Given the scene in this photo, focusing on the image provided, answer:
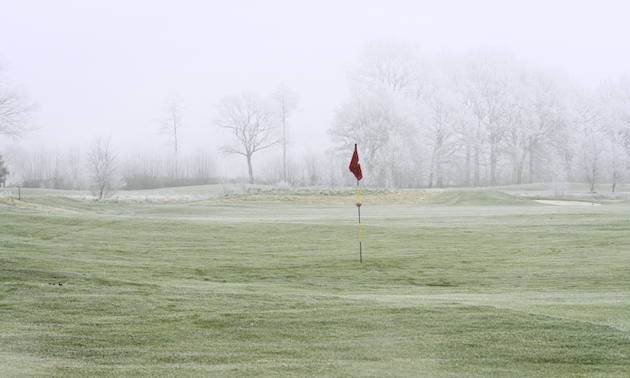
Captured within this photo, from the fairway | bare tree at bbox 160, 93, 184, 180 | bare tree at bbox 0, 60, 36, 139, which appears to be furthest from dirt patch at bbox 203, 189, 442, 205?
the fairway

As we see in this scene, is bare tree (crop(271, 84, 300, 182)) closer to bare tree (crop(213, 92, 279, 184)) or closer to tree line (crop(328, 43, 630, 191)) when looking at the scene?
bare tree (crop(213, 92, 279, 184))

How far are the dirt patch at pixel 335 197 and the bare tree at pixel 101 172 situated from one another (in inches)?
242

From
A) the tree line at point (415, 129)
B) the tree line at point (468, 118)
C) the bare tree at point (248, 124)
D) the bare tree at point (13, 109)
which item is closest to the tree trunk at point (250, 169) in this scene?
the bare tree at point (248, 124)

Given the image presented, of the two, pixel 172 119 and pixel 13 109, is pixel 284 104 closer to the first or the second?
pixel 172 119

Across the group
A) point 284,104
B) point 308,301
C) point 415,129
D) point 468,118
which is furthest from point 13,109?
point 308,301

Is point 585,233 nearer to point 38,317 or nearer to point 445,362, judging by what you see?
point 445,362

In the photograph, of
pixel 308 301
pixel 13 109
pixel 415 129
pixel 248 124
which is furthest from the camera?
pixel 248 124

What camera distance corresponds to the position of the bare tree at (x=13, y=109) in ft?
126

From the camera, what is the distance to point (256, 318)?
20.7ft

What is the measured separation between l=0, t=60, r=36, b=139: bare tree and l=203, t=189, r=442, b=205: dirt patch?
16.4 metres

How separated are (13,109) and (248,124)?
18338mm

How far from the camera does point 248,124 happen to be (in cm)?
4894

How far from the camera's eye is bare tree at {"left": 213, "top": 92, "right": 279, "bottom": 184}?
4867 cm

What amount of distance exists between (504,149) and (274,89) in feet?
70.2
